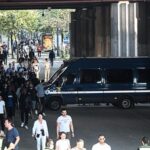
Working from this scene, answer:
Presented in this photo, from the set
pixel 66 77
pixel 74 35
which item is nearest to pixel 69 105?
pixel 66 77

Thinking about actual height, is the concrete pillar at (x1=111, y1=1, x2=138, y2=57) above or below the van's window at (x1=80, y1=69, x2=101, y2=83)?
above

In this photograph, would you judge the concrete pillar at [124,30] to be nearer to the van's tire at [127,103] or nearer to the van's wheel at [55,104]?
the van's tire at [127,103]

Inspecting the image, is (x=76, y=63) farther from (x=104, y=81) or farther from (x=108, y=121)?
(x=108, y=121)

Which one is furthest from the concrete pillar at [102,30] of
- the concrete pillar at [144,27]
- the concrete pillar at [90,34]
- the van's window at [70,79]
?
the van's window at [70,79]

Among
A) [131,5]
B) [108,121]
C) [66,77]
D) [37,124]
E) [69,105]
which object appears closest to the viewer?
[37,124]

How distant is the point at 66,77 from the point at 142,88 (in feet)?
11.8

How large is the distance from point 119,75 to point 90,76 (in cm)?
137

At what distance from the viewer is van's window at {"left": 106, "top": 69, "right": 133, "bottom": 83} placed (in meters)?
33.1

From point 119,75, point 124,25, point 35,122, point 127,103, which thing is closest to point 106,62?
point 119,75

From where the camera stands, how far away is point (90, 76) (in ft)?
108

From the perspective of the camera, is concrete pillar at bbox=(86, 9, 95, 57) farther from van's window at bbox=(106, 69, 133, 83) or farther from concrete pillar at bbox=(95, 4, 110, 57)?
van's window at bbox=(106, 69, 133, 83)

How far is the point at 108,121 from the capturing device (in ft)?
97.2

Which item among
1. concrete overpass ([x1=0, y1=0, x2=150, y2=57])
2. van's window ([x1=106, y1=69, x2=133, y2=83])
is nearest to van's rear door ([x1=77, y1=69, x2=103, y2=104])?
van's window ([x1=106, y1=69, x2=133, y2=83])

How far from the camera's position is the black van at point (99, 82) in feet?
107
